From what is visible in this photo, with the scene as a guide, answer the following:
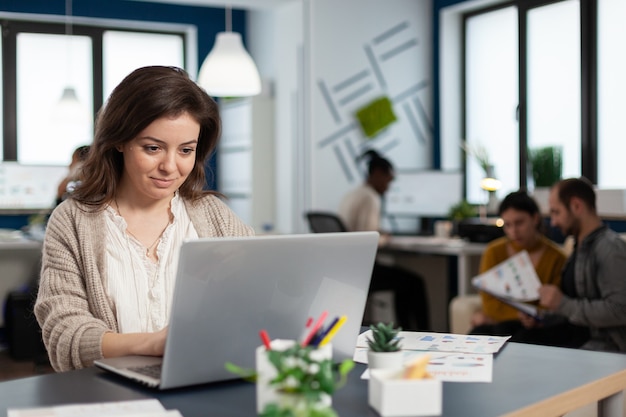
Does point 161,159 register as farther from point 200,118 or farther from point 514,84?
point 514,84

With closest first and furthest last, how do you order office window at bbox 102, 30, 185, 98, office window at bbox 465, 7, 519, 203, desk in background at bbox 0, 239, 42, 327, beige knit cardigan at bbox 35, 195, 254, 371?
beige knit cardigan at bbox 35, 195, 254, 371
desk in background at bbox 0, 239, 42, 327
office window at bbox 465, 7, 519, 203
office window at bbox 102, 30, 185, 98

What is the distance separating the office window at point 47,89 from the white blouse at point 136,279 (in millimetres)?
5362

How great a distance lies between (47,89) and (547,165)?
4278 mm

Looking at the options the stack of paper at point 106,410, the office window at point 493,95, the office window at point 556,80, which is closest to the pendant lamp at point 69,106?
the office window at point 493,95

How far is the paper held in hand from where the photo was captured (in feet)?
11.2

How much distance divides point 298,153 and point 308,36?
3.00ft

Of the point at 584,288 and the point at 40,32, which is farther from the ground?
the point at 40,32

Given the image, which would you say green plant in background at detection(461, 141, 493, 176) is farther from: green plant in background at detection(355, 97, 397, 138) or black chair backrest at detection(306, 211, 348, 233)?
black chair backrest at detection(306, 211, 348, 233)

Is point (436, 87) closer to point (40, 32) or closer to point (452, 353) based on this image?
point (40, 32)

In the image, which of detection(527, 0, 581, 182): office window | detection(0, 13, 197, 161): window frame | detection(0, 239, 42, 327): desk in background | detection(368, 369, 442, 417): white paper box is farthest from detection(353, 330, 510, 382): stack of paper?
detection(0, 13, 197, 161): window frame

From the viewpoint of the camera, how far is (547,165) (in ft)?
17.3

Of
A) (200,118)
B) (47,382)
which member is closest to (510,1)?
(200,118)

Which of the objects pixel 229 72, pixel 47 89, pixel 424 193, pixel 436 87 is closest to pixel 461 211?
pixel 424 193

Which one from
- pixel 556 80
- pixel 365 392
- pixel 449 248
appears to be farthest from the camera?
pixel 556 80
